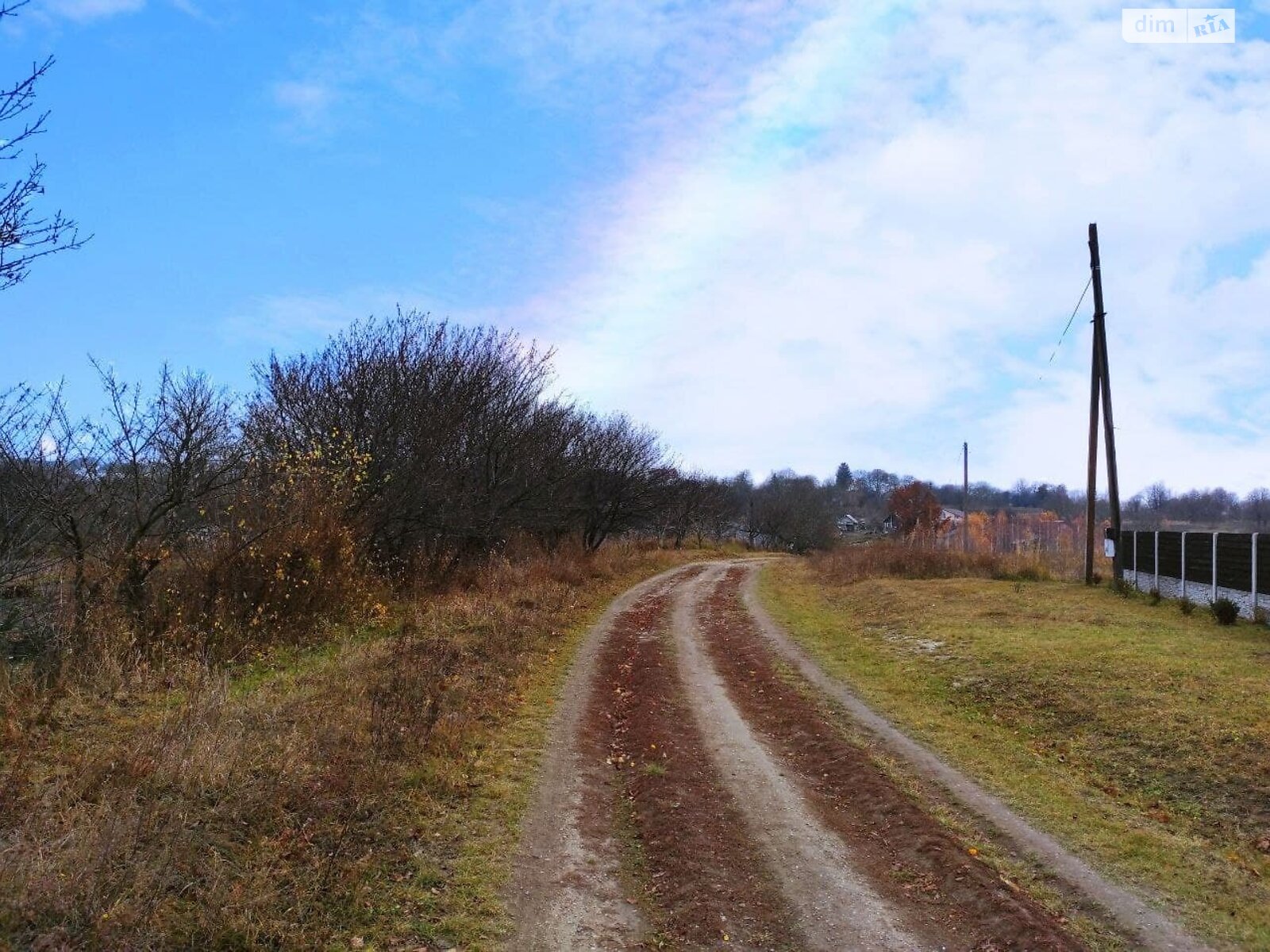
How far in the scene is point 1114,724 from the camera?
8.54 m

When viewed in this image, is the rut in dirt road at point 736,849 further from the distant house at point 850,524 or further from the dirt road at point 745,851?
the distant house at point 850,524

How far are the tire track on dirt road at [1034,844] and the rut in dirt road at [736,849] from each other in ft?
1.46

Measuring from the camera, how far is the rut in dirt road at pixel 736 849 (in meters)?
4.51

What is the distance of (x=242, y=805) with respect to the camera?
207 inches

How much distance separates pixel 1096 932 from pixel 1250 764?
3.66m

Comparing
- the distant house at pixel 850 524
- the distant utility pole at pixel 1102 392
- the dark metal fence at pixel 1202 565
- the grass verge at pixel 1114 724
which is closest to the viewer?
the grass verge at pixel 1114 724

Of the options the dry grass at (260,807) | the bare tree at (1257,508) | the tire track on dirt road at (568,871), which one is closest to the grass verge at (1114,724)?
the tire track on dirt road at (568,871)

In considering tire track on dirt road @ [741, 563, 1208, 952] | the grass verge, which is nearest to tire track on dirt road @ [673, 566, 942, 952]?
tire track on dirt road @ [741, 563, 1208, 952]

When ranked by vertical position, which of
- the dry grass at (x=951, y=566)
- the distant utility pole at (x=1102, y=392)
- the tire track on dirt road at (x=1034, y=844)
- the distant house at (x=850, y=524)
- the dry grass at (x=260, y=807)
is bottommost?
the tire track on dirt road at (x=1034, y=844)

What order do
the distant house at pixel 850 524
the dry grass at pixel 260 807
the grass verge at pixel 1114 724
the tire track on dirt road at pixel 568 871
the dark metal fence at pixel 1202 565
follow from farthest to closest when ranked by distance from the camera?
the distant house at pixel 850 524 < the dark metal fence at pixel 1202 565 < the grass verge at pixel 1114 724 < the tire track on dirt road at pixel 568 871 < the dry grass at pixel 260 807

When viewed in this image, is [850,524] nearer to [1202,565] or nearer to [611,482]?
[611,482]

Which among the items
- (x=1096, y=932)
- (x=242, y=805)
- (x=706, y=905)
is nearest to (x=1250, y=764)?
(x=1096, y=932)

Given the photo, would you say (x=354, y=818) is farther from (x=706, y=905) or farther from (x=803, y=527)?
(x=803, y=527)

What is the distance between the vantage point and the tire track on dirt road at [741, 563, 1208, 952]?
4.57 metres
